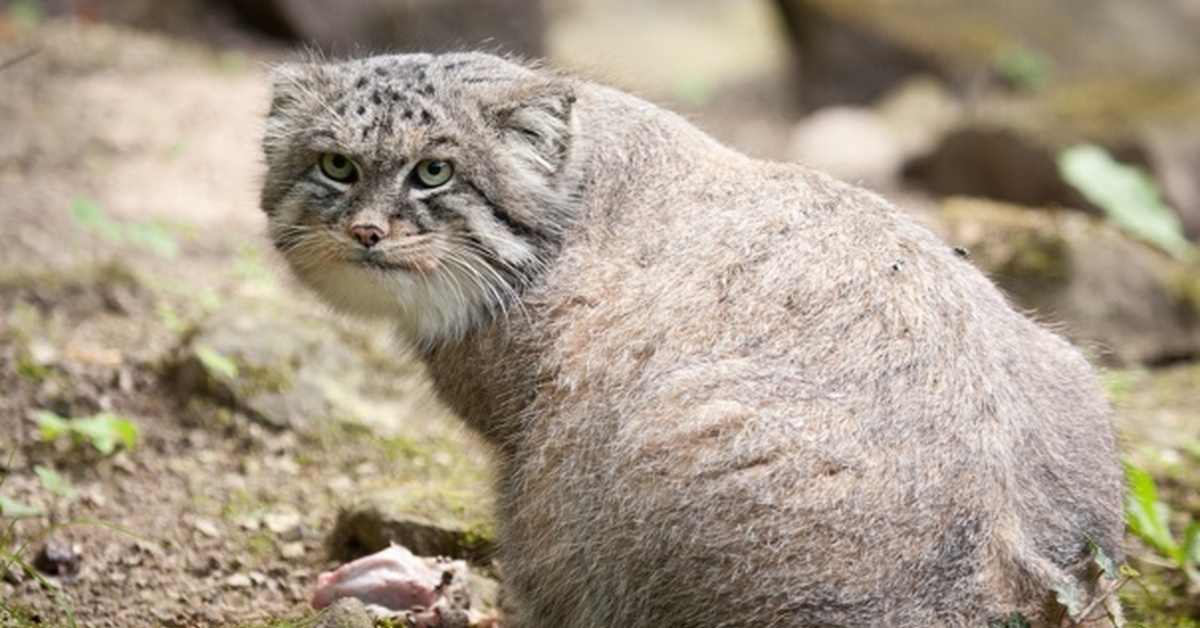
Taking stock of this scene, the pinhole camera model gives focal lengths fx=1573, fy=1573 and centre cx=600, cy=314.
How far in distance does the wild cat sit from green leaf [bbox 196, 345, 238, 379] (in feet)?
5.06

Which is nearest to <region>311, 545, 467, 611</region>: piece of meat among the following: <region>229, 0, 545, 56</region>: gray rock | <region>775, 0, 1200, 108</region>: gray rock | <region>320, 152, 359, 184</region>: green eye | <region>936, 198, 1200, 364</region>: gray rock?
<region>320, 152, 359, 184</region>: green eye

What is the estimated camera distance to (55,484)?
5.95 meters

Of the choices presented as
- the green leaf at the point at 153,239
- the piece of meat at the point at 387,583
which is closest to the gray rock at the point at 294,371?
the green leaf at the point at 153,239

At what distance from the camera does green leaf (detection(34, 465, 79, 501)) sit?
5.90 meters

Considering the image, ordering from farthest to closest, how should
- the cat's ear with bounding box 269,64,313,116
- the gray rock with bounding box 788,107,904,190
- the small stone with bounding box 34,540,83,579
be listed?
the gray rock with bounding box 788,107,904,190
the small stone with bounding box 34,540,83,579
the cat's ear with bounding box 269,64,313,116

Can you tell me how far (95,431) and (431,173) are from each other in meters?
2.10

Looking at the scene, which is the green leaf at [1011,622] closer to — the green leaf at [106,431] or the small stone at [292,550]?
the small stone at [292,550]

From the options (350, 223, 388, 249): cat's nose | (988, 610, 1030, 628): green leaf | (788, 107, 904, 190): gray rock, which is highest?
(988, 610, 1030, 628): green leaf

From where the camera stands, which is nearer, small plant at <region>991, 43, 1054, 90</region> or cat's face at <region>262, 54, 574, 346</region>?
cat's face at <region>262, 54, 574, 346</region>

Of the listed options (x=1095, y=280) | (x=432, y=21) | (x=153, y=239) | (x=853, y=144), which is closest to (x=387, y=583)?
(x=153, y=239)

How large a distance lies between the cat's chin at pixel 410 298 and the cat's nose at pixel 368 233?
0.12 metres

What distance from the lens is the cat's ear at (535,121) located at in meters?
5.06

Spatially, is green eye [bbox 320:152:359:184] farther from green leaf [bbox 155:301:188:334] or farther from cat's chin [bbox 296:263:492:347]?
green leaf [bbox 155:301:188:334]

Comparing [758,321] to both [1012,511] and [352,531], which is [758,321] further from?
[352,531]
